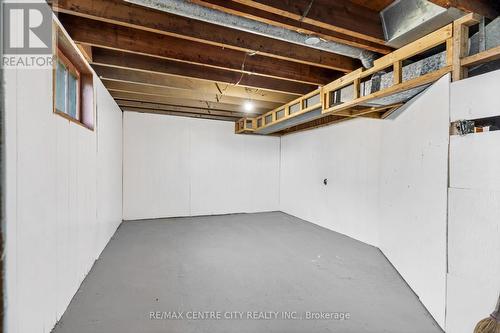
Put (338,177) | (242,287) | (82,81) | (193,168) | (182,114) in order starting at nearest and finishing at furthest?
(242,287) → (82,81) → (338,177) → (182,114) → (193,168)

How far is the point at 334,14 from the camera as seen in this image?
69.1 inches

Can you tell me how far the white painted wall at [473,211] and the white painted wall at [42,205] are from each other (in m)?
2.61

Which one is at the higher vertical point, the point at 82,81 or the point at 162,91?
the point at 162,91

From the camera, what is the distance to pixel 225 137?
546 centimetres

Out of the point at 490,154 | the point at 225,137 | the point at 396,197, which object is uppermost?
the point at 225,137

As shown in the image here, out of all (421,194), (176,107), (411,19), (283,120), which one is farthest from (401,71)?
(176,107)

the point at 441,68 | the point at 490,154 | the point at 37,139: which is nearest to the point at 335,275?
the point at 490,154

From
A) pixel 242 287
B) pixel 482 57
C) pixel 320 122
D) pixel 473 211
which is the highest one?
pixel 320 122

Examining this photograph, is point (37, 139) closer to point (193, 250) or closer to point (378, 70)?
point (193, 250)

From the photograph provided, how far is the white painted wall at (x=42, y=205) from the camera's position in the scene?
1.15m

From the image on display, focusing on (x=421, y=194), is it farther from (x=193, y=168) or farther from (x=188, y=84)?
(x=193, y=168)

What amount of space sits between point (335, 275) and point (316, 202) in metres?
2.22

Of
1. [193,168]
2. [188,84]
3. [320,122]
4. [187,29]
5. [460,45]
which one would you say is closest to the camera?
[460,45]

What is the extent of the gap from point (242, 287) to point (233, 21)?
226 cm
